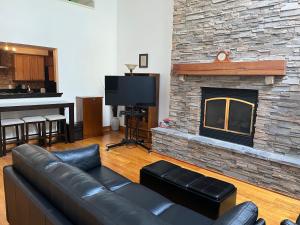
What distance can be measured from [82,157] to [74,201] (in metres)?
1.26

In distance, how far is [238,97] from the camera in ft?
11.1

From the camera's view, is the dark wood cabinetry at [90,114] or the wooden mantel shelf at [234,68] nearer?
the wooden mantel shelf at [234,68]

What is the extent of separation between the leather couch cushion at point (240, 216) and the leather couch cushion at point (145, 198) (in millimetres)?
684

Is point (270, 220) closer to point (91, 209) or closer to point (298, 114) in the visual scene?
point (298, 114)

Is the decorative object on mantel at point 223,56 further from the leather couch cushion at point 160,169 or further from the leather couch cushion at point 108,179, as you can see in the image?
the leather couch cushion at point 108,179

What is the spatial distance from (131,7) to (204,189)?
14.7 ft

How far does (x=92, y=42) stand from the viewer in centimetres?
518

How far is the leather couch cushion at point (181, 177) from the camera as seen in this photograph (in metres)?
2.15

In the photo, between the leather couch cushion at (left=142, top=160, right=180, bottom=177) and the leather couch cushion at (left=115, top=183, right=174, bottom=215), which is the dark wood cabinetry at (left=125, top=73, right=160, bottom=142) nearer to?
the leather couch cushion at (left=142, top=160, right=180, bottom=177)

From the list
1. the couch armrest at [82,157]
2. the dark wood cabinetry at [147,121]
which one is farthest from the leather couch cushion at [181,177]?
the dark wood cabinetry at [147,121]

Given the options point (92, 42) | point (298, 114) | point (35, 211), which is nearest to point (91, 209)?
point (35, 211)

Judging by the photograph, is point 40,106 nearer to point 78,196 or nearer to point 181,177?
point 181,177

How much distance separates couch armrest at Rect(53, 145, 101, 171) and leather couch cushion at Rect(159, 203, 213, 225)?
1029 millimetres

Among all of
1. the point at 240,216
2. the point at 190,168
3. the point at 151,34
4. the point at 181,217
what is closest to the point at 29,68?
the point at 151,34
